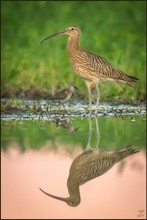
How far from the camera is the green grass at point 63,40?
12167 mm

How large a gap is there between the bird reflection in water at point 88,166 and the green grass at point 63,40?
10.8 feet

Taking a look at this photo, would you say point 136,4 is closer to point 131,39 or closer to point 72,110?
point 131,39

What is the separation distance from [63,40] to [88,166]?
771 cm

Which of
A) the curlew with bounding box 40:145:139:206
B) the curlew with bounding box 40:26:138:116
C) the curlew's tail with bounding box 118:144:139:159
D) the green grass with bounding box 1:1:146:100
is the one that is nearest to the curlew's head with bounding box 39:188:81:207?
the curlew with bounding box 40:145:139:206

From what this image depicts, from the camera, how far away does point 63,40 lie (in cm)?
1509

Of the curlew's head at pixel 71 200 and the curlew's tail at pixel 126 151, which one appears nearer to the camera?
the curlew's head at pixel 71 200

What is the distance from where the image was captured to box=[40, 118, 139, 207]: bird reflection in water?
22.2 ft

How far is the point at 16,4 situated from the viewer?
57.8 ft

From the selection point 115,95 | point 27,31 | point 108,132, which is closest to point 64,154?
point 108,132

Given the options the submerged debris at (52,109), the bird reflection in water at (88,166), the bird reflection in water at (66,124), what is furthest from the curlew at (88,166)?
the submerged debris at (52,109)

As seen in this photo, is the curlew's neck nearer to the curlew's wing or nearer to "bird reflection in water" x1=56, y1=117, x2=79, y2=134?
the curlew's wing

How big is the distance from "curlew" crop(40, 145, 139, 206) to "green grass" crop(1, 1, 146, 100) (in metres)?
3.32

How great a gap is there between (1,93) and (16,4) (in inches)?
243

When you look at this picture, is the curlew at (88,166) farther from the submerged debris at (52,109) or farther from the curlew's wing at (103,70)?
the curlew's wing at (103,70)
